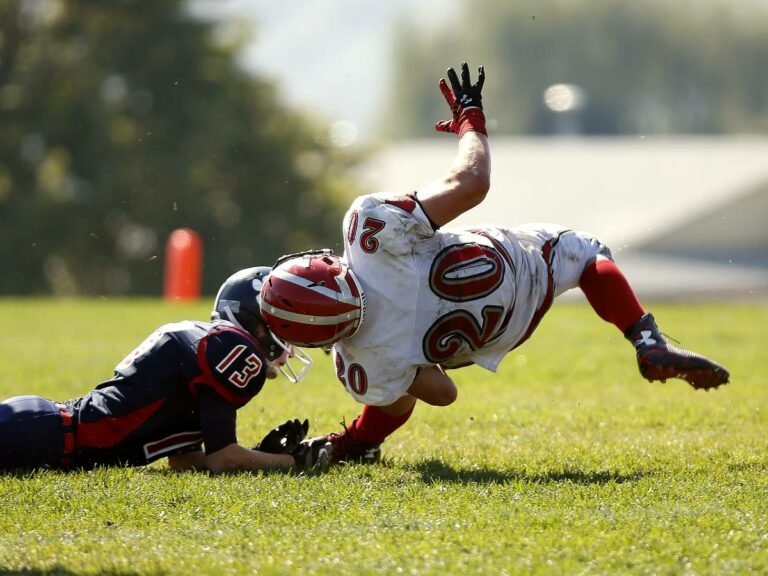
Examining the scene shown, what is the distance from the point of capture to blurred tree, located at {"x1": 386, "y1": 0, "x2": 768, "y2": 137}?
208ft

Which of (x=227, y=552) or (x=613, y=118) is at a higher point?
(x=613, y=118)

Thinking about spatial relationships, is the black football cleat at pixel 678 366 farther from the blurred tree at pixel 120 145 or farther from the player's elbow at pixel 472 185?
the blurred tree at pixel 120 145

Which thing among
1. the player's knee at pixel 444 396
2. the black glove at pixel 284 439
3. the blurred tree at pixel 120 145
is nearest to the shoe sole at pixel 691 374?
the player's knee at pixel 444 396

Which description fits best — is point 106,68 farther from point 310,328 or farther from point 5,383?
point 310,328

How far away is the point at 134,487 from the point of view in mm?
4773

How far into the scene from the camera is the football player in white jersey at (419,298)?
486 cm

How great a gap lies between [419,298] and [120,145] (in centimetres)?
2463

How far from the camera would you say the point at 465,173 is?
198 inches

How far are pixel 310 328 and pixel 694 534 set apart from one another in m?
1.67

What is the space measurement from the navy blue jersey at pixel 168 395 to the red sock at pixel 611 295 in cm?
148

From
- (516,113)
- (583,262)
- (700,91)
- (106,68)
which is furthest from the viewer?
(700,91)

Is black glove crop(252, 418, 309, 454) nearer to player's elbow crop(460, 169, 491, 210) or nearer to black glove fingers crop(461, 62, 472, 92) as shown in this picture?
player's elbow crop(460, 169, 491, 210)

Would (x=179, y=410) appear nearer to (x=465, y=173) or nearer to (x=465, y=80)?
(x=465, y=173)

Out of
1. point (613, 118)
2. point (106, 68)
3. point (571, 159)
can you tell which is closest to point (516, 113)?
point (613, 118)
